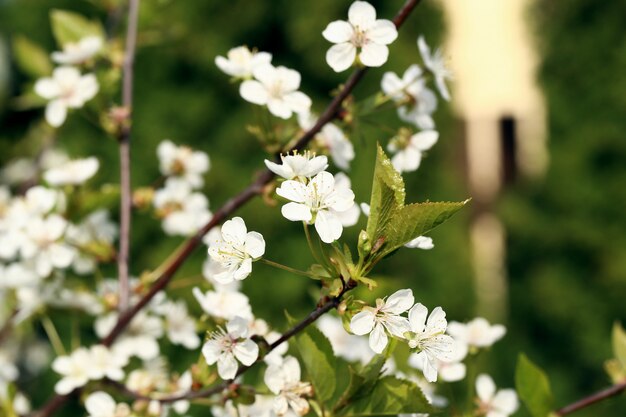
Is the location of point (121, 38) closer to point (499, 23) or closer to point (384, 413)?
point (384, 413)

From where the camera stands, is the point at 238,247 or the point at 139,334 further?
the point at 139,334

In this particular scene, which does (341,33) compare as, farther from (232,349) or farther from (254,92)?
(232,349)

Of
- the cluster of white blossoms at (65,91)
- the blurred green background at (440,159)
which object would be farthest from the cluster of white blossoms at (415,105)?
the blurred green background at (440,159)

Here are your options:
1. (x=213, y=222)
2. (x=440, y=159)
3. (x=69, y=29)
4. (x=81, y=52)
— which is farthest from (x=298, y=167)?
(x=440, y=159)

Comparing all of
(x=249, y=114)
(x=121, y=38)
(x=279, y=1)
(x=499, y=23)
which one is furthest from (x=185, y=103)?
(x=499, y=23)

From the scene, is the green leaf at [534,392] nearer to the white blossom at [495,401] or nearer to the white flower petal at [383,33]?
the white blossom at [495,401]
